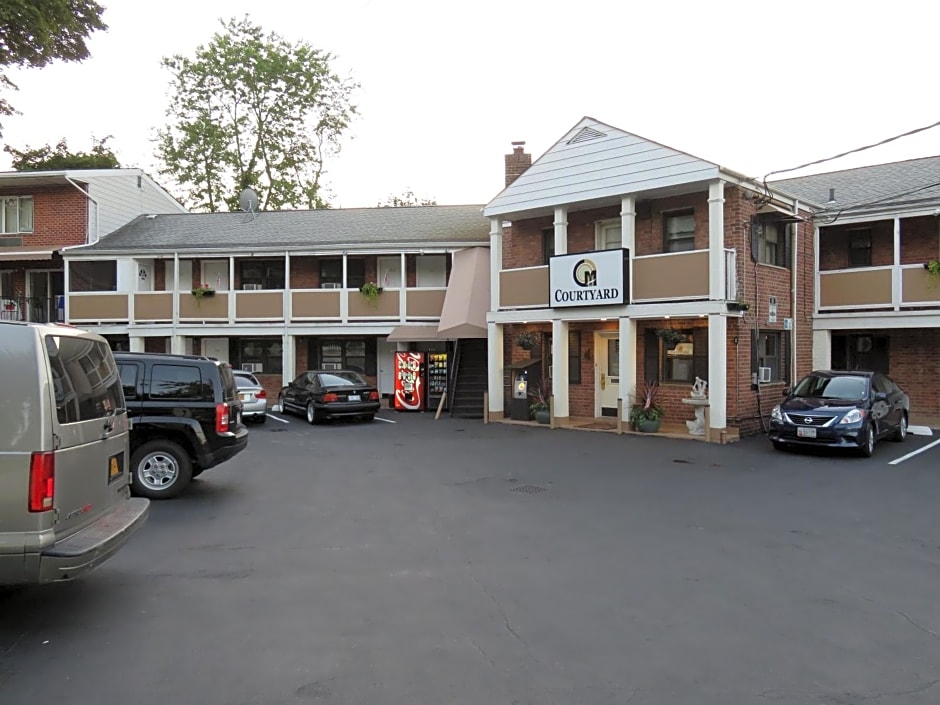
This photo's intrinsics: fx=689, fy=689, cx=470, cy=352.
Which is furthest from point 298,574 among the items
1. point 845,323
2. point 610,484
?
point 845,323

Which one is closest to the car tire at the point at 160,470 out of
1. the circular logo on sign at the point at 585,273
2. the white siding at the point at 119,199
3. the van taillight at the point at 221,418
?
the van taillight at the point at 221,418

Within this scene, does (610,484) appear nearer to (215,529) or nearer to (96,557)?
(215,529)

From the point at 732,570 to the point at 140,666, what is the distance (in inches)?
181

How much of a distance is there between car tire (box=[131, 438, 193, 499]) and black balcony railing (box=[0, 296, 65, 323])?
676 inches

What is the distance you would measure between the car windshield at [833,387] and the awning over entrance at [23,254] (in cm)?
2276

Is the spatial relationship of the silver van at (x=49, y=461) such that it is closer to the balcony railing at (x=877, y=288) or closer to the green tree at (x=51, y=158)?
the balcony railing at (x=877, y=288)

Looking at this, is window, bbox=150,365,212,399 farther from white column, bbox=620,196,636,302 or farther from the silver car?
white column, bbox=620,196,636,302

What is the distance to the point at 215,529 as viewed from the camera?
290 inches

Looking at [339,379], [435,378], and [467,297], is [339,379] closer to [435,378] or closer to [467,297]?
[435,378]

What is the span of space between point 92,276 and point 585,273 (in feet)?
55.9

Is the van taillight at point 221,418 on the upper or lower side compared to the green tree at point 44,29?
lower

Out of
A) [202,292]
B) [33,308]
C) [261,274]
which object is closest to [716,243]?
[202,292]

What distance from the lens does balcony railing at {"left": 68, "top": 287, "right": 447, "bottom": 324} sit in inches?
858

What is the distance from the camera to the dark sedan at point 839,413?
12.0 m
